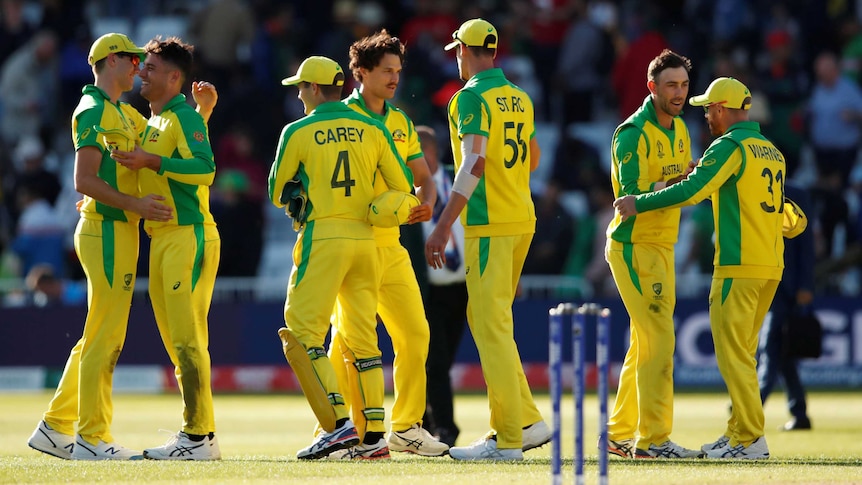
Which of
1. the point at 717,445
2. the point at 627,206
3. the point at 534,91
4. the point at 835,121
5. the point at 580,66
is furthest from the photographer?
the point at 534,91

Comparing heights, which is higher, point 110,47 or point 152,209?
point 110,47

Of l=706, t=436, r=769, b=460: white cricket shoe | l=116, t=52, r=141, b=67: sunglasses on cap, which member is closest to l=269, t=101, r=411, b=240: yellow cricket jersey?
l=116, t=52, r=141, b=67: sunglasses on cap

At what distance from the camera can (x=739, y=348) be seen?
32.8ft

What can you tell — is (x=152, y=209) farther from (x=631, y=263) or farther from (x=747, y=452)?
(x=747, y=452)

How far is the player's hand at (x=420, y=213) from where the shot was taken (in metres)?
9.86

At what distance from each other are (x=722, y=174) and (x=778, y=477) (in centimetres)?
230

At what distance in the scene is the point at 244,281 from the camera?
66.1ft

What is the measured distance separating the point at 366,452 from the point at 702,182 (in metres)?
2.98

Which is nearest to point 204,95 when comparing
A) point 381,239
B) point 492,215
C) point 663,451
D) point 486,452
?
point 381,239

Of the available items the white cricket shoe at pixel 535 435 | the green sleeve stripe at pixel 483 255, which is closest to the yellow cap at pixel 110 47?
the green sleeve stripe at pixel 483 255

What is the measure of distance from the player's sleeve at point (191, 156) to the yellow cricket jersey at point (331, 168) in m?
0.47

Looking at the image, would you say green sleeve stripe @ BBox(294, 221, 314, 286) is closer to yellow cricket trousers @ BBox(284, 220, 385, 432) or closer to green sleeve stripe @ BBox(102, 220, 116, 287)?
yellow cricket trousers @ BBox(284, 220, 385, 432)

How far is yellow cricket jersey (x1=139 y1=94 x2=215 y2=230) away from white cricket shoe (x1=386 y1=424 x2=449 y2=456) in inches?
81.8

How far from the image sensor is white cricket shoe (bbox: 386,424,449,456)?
1031 centimetres
